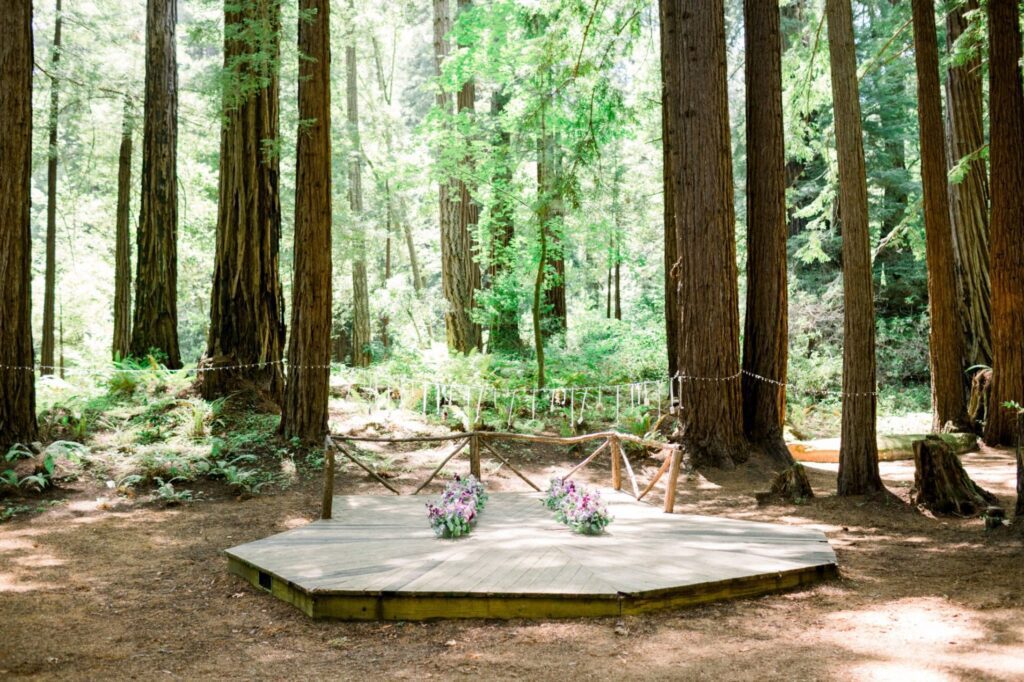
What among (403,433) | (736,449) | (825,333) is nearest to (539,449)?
(403,433)

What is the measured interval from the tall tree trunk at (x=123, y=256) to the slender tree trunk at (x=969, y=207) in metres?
16.1

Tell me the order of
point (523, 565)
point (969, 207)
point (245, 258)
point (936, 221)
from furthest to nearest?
point (969, 207), point (245, 258), point (936, 221), point (523, 565)

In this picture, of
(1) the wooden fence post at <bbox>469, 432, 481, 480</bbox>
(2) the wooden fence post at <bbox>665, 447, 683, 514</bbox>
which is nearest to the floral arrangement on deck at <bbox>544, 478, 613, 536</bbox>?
(2) the wooden fence post at <bbox>665, 447, 683, 514</bbox>

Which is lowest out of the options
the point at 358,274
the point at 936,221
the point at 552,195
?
the point at 936,221

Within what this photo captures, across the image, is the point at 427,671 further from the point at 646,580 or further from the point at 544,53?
the point at 544,53

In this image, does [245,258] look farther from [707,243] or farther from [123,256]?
[123,256]

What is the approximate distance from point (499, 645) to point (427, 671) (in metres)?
0.51

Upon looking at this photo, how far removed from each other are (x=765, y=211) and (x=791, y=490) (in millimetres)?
4361

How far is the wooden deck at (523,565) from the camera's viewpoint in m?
4.96

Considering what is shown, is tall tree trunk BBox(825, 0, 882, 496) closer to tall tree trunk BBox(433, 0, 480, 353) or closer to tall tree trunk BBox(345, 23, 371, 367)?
tall tree trunk BBox(433, 0, 480, 353)

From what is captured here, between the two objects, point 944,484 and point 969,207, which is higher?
point 969,207

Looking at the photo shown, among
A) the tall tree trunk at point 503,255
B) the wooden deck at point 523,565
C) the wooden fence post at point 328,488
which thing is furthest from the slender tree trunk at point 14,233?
the tall tree trunk at point 503,255

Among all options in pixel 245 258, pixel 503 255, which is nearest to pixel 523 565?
pixel 245 258

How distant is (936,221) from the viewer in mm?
11445
